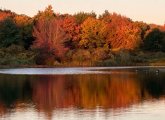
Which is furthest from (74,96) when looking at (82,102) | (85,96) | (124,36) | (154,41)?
(124,36)

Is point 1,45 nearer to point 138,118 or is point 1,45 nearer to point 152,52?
point 152,52

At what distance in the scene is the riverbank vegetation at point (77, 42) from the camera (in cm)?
9094

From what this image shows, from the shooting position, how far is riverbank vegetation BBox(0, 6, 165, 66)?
9094cm

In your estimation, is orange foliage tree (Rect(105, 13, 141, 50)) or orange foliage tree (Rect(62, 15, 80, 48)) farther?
orange foliage tree (Rect(62, 15, 80, 48))

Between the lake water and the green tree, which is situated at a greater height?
the green tree

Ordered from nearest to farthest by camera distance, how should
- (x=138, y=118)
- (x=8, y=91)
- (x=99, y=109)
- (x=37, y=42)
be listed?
(x=138, y=118), (x=99, y=109), (x=8, y=91), (x=37, y=42)

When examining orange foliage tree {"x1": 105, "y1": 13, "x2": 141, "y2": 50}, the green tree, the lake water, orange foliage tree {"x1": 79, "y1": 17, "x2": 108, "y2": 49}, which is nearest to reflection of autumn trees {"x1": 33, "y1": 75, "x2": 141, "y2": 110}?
the lake water

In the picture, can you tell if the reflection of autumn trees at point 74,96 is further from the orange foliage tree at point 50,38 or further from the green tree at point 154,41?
the green tree at point 154,41

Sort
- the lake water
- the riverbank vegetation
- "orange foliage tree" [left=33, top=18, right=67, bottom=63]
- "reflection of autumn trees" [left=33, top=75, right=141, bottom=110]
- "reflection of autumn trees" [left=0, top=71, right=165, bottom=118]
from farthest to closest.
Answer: "orange foliage tree" [left=33, top=18, right=67, bottom=63], the riverbank vegetation, "reflection of autumn trees" [left=33, top=75, right=141, bottom=110], "reflection of autumn trees" [left=0, top=71, right=165, bottom=118], the lake water

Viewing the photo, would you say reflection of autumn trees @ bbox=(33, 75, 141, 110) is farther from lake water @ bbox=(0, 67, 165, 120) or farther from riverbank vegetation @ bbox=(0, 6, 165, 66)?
riverbank vegetation @ bbox=(0, 6, 165, 66)

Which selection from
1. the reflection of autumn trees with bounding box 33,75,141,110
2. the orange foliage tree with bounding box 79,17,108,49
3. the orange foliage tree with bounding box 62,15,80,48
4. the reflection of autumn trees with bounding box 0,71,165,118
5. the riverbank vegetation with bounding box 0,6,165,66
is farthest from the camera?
the orange foliage tree with bounding box 62,15,80,48

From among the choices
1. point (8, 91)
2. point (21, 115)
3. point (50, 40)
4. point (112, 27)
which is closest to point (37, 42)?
point (50, 40)

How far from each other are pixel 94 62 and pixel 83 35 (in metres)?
13.7

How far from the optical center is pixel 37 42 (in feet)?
316
